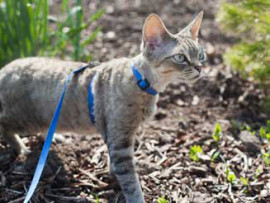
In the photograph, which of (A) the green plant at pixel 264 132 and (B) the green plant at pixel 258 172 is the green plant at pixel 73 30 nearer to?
(A) the green plant at pixel 264 132

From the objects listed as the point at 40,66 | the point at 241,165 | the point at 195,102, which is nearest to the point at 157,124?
the point at 195,102

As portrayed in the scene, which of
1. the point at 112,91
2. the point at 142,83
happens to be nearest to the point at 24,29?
the point at 112,91

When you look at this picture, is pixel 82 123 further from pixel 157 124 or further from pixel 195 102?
pixel 195 102

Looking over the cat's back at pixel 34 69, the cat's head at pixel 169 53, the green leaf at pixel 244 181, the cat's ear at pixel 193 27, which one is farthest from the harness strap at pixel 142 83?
the green leaf at pixel 244 181

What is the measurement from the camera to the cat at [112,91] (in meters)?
2.33

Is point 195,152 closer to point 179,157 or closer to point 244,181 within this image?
point 179,157

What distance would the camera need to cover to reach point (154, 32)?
7.58ft

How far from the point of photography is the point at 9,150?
2826 mm

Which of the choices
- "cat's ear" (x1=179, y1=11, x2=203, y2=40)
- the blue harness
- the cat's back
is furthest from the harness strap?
the cat's back

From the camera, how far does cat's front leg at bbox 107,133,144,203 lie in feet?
7.59

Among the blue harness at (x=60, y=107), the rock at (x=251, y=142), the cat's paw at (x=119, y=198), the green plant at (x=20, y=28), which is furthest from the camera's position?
the green plant at (x=20, y=28)

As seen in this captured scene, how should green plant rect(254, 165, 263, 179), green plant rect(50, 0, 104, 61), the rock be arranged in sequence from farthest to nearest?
green plant rect(50, 0, 104, 61), the rock, green plant rect(254, 165, 263, 179)

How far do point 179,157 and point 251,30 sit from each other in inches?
57.2

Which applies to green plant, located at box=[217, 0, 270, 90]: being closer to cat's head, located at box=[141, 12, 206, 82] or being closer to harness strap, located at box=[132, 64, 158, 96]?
cat's head, located at box=[141, 12, 206, 82]
